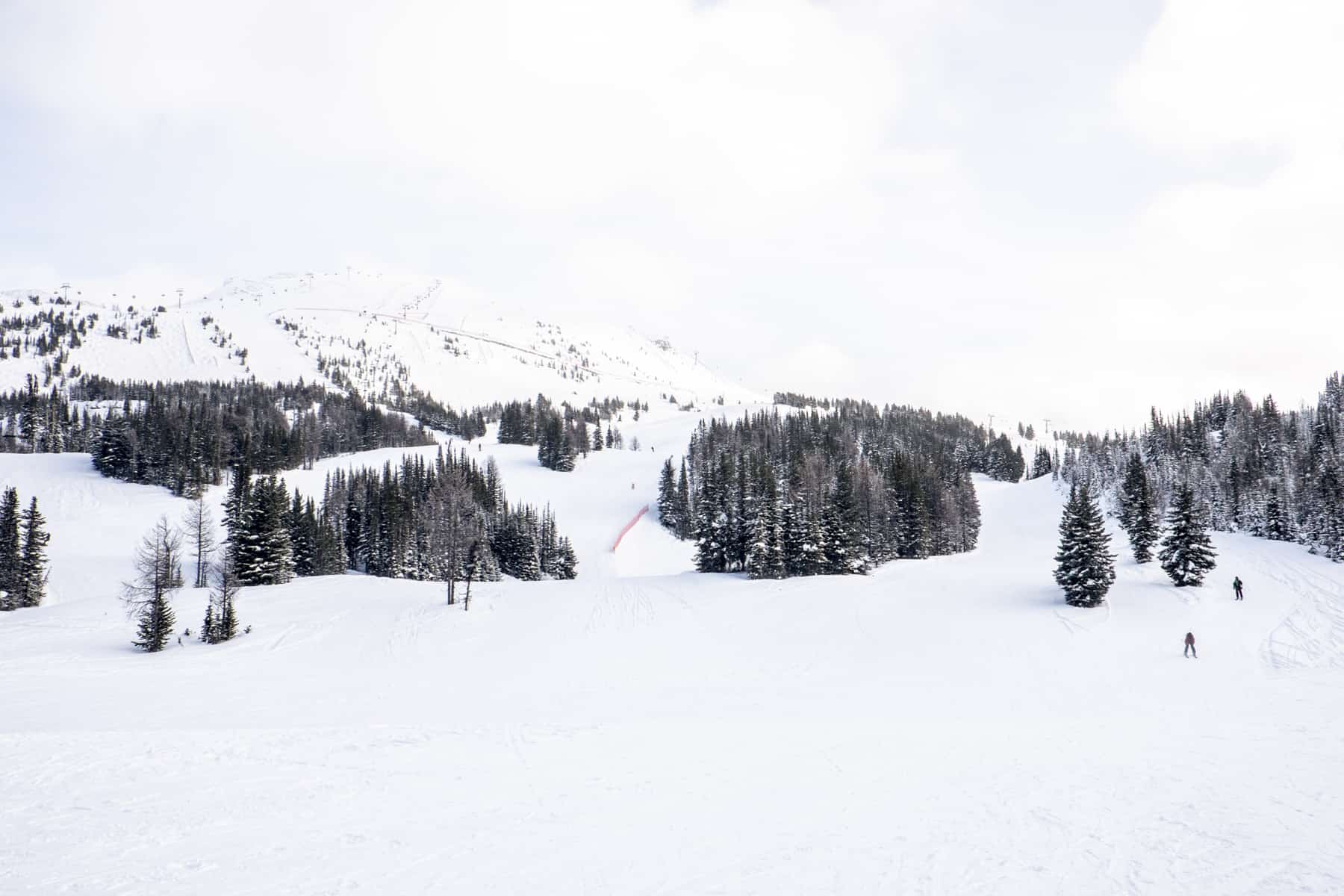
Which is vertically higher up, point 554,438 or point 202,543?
point 554,438

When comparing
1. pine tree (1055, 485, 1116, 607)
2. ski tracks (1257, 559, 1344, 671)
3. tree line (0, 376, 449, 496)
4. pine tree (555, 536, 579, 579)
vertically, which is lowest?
pine tree (555, 536, 579, 579)

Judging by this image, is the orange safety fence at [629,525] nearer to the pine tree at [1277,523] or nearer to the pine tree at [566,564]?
the pine tree at [566,564]

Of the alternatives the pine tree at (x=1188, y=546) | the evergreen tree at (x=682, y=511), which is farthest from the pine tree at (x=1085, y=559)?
the evergreen tree at (x=682, y=511)

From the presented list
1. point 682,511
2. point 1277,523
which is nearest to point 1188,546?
point 1277,523

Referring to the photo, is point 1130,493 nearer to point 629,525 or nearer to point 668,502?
point 668,502

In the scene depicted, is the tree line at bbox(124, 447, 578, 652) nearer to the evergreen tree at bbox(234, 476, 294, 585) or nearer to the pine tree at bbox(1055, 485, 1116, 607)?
the evergreen tree at bbox(234, 476, 294, 585)

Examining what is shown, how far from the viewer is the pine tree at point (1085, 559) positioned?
39.9m

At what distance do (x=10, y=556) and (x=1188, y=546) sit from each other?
102 meters

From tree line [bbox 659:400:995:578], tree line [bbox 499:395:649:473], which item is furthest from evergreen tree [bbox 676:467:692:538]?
tree line [bbox 499:395:649:473]

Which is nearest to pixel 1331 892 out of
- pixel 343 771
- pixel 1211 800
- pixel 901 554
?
pixel 1211 800

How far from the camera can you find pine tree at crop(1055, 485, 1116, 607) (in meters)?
39.9

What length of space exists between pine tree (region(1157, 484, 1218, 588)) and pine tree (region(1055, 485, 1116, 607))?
5.08 m

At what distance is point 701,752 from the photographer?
16.8 m

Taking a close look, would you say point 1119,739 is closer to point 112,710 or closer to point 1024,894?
point 1024,894
